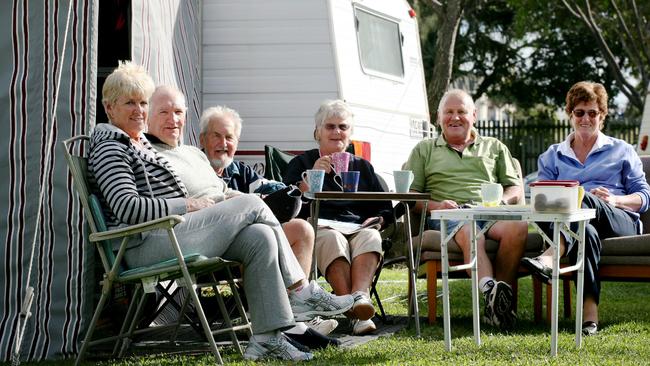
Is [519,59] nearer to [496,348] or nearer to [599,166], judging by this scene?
[599,166]

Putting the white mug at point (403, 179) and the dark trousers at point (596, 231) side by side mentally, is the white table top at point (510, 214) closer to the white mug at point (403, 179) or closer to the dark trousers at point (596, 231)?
the white mug at point (403, 179)

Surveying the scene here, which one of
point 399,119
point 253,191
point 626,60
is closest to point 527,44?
point 626,60

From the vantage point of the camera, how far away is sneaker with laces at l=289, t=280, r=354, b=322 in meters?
4.56

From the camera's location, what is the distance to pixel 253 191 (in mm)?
5512

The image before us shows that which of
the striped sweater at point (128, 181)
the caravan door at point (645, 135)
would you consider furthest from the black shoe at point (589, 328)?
the caravan door at point (645, 135)

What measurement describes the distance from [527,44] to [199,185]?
79.3 feet

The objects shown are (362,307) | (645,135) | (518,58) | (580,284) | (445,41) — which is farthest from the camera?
(518,58)

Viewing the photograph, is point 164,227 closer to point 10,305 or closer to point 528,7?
point 10,305

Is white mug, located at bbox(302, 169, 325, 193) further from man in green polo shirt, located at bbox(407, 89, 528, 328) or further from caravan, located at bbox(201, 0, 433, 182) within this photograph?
caravan, located at bbox(201, 0, 433, 182)

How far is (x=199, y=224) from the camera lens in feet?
14.2

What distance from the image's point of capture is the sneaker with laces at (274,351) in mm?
4285

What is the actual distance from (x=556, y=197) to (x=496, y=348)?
30.0 inches

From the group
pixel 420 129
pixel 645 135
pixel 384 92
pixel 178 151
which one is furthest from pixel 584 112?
pixel 645 135

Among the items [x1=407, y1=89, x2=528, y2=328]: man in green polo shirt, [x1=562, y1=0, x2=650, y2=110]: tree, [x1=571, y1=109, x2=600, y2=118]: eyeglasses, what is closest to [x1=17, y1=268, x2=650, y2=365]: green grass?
[x1=407, y1=89, x2=528, y2=328]: man in green polo shirt
